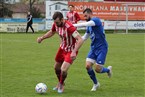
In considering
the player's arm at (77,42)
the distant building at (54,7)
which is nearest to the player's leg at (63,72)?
the player's arm at (77,42)

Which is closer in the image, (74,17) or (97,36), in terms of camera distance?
(97,36)

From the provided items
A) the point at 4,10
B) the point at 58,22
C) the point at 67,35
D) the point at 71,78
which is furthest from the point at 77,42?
the point at 4,10

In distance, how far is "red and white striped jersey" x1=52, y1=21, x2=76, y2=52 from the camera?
961 cm

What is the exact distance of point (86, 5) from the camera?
1855 inches

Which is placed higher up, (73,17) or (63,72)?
(73,17)

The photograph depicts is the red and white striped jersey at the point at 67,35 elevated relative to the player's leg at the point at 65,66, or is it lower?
elevated

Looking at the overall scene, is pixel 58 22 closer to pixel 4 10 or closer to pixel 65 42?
pixel 65 42

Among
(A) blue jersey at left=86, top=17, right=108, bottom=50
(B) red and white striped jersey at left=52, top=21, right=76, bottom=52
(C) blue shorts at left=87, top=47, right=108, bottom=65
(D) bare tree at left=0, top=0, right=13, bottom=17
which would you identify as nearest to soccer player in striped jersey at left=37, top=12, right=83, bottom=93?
(B) red and white striped jersey at left=52, top=21, right=76, bottom=52

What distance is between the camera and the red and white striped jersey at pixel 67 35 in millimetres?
9609

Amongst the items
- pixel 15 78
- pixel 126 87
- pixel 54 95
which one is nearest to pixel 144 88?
pixel 126 87

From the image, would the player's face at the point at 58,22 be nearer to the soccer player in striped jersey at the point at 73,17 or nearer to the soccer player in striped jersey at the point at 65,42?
the soccer player in striped jersey at the point at 65,42

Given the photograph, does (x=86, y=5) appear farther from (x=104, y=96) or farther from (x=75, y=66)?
(x=104, y=96)

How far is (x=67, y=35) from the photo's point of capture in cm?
970

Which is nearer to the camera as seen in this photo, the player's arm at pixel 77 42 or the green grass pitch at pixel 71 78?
the player's arm at pixel 77 42
